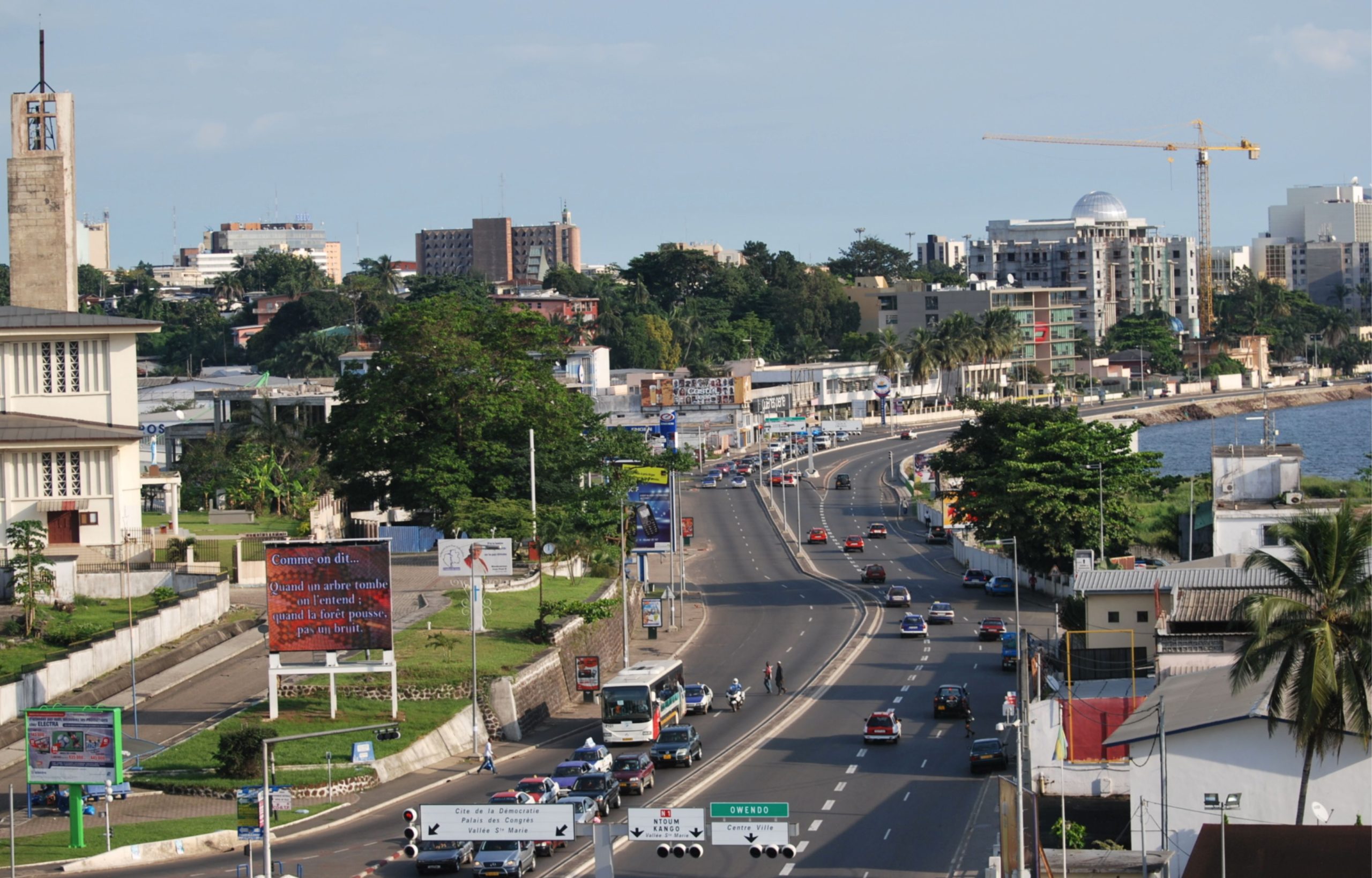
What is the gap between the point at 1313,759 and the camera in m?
42.7

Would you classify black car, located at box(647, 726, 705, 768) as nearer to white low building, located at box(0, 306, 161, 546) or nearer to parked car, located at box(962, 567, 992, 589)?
white low building, located at box(0, 306, 161, 546)

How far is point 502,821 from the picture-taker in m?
34.2

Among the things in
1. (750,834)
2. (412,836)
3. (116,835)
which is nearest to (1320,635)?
(750,834)

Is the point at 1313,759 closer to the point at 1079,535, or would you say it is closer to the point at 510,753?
the point at 510,753

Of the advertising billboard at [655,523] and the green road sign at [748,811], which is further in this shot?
the advertising billboard at [655,523]

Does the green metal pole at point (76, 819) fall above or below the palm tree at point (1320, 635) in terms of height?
below

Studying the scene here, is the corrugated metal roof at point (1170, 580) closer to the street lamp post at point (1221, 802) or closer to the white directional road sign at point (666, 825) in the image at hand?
the street lamp post at point (1221, 802)

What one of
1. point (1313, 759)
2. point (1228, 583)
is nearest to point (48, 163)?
point (1228, 583)

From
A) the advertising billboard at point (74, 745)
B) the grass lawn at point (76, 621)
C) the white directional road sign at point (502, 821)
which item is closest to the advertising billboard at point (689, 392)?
the grass lawn at point (76, 621)

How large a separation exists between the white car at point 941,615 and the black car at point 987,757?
30.9 m

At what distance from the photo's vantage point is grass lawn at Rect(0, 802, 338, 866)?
135 feet

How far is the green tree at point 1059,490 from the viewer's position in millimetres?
88250

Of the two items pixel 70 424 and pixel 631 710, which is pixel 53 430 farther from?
pixel 631 710

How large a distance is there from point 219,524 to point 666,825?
6272 cm
